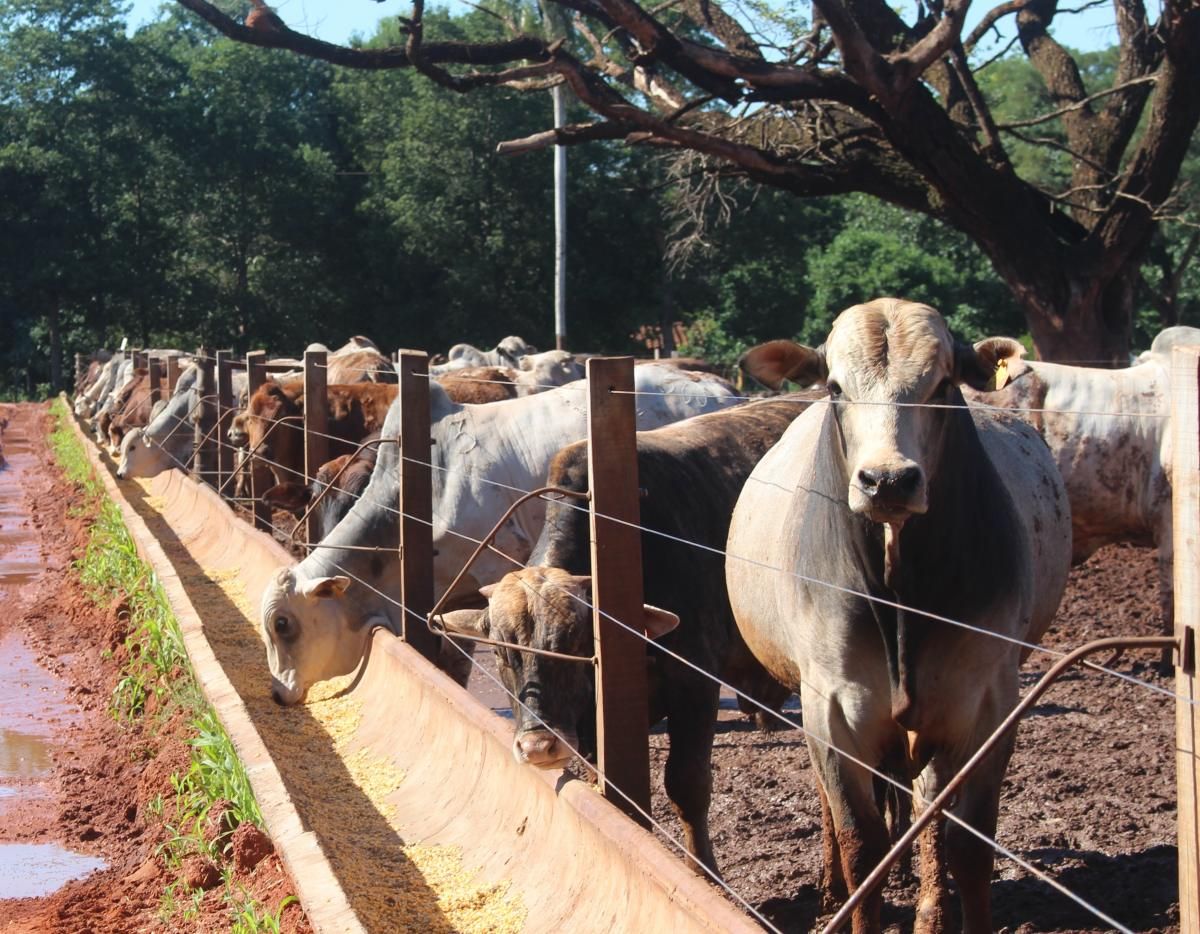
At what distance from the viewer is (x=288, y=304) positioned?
165 ft

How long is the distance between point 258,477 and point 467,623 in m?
7.61

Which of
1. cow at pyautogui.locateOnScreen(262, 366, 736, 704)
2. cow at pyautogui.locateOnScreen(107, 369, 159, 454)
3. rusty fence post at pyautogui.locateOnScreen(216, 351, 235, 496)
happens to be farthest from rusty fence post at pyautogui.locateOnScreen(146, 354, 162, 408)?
cow at pyautogui.locateOnScreen(262, 366, 736, 704)

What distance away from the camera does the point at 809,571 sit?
15.3ft

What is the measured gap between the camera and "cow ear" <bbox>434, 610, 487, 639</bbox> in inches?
221

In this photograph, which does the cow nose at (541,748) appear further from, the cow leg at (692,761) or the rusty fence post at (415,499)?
the rusty fence post at (415,499)

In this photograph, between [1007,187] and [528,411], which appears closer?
[528,411]

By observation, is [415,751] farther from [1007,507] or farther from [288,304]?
[288,304]

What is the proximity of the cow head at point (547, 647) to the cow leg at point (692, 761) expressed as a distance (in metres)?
0.63

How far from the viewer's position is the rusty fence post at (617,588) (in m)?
4.74

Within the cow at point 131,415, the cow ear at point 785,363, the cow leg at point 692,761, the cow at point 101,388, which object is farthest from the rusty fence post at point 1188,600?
the cow at point 101,388

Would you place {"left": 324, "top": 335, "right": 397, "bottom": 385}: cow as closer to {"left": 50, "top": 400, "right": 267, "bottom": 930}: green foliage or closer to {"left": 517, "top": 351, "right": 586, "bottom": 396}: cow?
{"left": 517, "top": 351, "right": 586, "bottom": 396}: cow

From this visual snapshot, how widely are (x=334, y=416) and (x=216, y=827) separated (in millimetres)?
6461

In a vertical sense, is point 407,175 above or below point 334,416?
above

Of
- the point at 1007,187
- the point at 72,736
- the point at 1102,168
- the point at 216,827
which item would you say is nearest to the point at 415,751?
the point at 216,827
